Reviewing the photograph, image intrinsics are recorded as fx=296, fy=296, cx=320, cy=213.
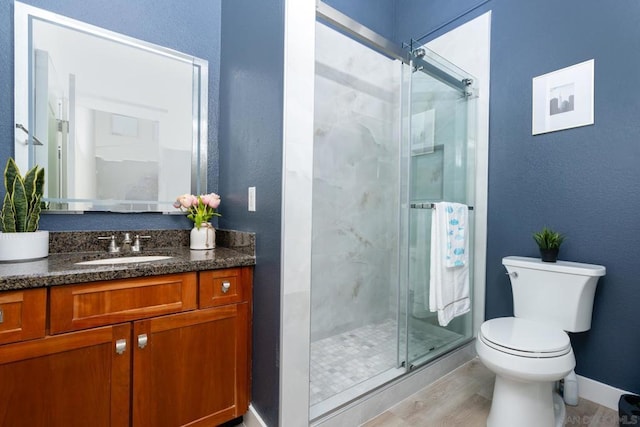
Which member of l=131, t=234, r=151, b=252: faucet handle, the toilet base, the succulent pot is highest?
l=131, t=234, r=151, b=252: faucet handle

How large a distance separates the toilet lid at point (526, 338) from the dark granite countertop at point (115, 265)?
3.85 ft

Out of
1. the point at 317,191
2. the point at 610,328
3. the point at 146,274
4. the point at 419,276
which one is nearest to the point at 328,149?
the point at 317,191

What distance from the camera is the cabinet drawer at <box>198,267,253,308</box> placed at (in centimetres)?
129

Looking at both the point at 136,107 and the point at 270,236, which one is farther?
the point at 136,107

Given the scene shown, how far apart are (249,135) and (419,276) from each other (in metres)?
1.37

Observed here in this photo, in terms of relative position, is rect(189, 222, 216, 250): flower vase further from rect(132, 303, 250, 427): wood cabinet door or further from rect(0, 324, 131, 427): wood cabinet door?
rect(0, 324, 131, 427): wood cabinet door

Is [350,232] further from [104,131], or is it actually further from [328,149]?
[104,131]

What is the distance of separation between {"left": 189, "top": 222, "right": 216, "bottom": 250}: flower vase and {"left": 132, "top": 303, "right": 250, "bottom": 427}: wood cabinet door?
444 millimetres

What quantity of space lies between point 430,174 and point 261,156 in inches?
46.6

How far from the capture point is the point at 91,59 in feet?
5.03

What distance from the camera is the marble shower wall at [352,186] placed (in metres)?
2.26

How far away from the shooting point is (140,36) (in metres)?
1.66

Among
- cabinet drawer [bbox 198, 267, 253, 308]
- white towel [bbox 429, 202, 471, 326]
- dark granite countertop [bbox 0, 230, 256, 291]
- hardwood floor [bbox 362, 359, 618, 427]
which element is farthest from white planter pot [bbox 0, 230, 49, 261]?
white towel [bbox 429, 202, 471, 326]

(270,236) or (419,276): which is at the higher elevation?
(270,236)
